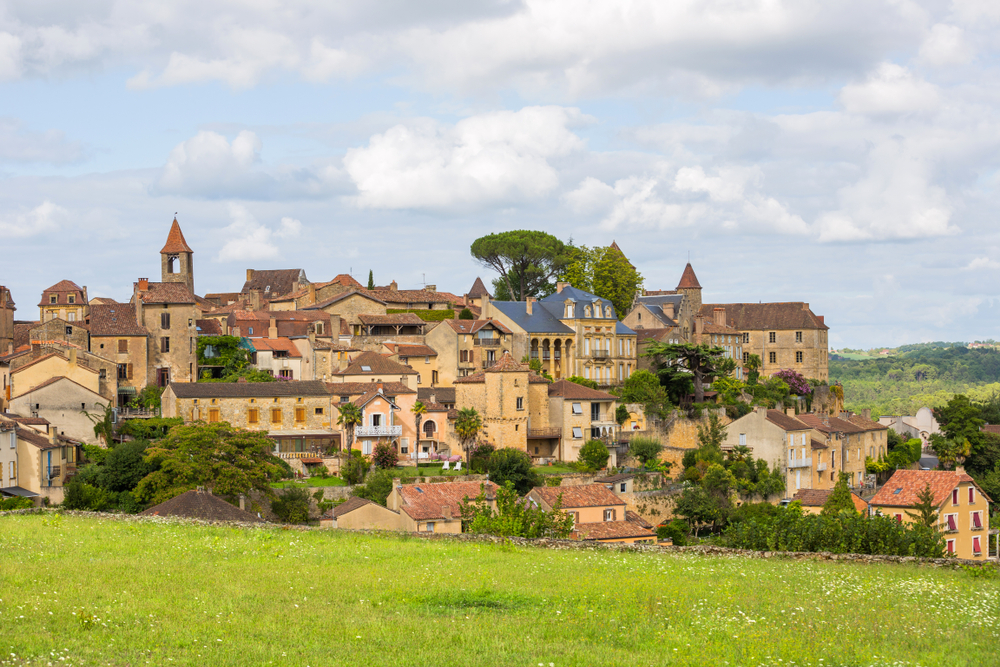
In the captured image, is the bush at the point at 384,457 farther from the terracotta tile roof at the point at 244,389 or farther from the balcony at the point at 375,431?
the terracotta tile roof at the point at 244,389

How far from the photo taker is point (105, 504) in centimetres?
4347

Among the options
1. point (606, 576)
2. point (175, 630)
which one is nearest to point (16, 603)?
point (175, 630)

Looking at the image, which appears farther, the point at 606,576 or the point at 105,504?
the point at 105,504

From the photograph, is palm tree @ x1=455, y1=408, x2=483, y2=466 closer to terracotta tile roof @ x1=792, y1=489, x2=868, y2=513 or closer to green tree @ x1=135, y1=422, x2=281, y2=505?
green tree @ x1=135, y1=422, x2=281, y2=505

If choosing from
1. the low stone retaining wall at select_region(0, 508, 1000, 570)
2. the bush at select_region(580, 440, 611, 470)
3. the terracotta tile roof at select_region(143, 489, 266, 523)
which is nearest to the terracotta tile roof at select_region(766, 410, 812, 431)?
the bush at select_region(580, 440, 611, 470)

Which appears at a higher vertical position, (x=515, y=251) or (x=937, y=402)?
(x=515, y=251)

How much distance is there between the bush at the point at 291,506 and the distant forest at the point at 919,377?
4223 inches

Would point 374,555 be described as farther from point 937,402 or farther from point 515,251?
point 937,402

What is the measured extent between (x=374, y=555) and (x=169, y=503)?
50.9 ft

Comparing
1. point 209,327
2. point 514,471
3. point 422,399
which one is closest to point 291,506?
point 514,471

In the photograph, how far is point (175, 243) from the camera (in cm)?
7394

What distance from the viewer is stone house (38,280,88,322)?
6875cm

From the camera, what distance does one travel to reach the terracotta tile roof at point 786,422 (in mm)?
58688

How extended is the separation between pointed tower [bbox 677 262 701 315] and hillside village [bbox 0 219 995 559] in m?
4.74
